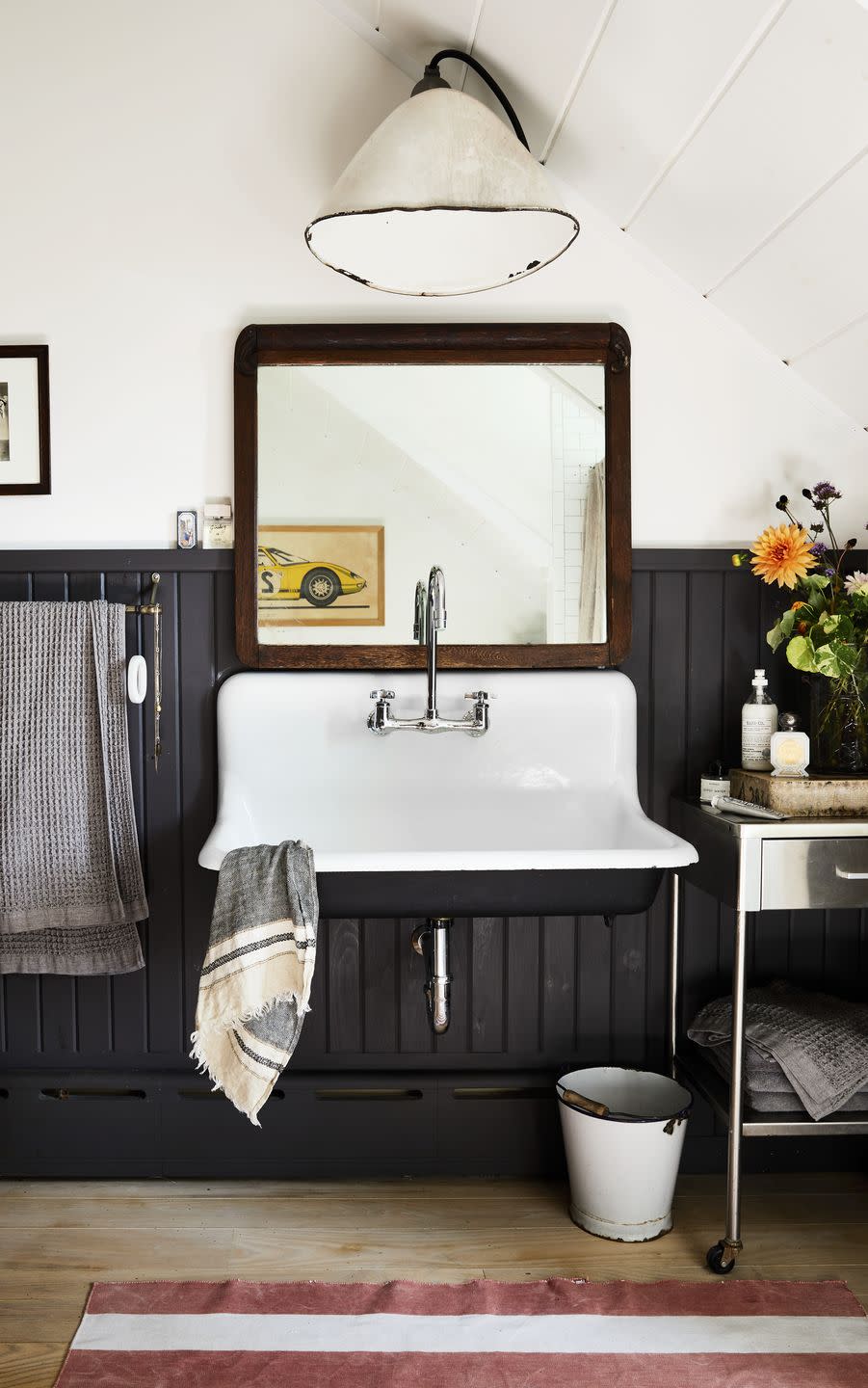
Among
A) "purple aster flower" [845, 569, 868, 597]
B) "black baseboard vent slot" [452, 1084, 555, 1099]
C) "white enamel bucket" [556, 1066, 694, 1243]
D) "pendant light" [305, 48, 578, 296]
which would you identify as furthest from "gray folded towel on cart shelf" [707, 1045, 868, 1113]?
"pendant light" [305, 48, 578, 296]

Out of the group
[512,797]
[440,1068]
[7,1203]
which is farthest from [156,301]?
[7,1203]

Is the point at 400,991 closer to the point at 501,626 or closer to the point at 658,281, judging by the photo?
the point at 501,626

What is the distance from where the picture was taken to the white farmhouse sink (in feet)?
7.30

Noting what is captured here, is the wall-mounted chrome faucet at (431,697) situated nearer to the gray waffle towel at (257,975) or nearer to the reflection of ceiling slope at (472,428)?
the reflection of ceiling slope at (472,428)

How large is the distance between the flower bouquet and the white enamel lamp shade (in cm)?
76

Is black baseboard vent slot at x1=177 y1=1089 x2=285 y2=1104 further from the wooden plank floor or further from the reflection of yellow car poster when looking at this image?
the reflection of yellow car poster

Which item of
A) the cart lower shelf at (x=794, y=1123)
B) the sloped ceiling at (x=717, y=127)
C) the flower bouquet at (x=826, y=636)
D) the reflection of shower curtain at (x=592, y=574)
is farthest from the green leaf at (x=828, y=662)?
the cart lower shelf at (x=794, y=1123)

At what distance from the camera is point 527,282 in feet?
7.42

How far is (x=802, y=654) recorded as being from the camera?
2070 mm

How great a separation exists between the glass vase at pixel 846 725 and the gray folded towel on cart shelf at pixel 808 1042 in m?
0.50

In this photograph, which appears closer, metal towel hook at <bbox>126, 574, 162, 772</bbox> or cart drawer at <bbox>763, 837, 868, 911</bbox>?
cart drawer at <bbox>763, 837, 868, 911</bbox>

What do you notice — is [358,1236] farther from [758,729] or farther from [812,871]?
[758,729]

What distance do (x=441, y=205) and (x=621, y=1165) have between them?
6.02 ft

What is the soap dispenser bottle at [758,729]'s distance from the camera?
2137 millimetres
